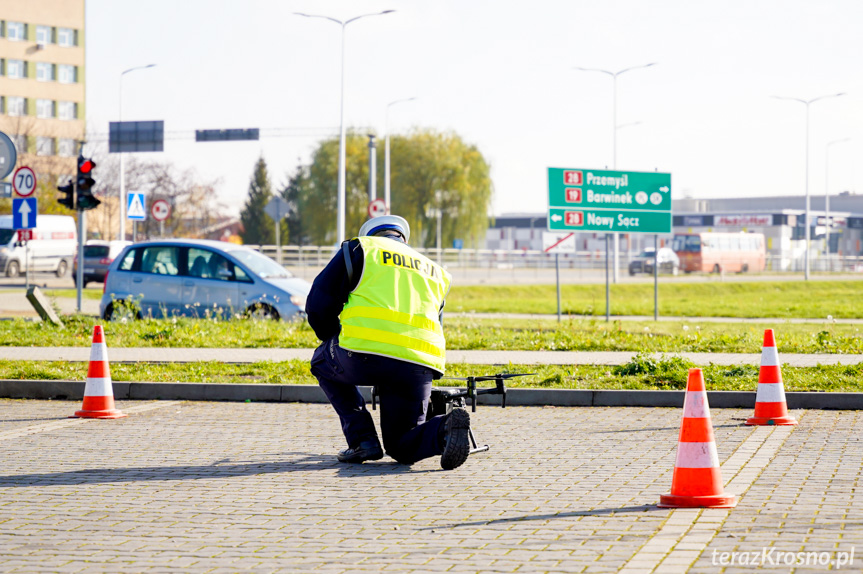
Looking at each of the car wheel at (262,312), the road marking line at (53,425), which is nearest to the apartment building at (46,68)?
the car wheel at (262,312)

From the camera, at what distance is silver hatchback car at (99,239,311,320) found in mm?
17812

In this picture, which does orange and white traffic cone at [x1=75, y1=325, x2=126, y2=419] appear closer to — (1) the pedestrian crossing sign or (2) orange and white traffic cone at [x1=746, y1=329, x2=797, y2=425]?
(2) orange and white traffic cone at [x1=746, y1=329, x2=797, y2=425]

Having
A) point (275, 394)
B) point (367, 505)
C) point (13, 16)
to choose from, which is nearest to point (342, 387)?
point (367, 505)

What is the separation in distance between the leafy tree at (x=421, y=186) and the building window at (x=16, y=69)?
3489cm

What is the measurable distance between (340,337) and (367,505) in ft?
4.29

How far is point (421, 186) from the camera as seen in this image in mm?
64438

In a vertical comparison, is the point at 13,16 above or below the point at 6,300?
above

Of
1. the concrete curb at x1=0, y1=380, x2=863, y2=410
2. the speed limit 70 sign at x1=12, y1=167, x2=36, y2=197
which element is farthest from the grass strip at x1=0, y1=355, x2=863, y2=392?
the speed limit 70 sign at x1=12, y1=167, x2=36, y2=197

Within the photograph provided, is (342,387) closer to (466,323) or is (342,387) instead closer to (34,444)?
(34,444)

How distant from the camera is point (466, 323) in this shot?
63.2 feet

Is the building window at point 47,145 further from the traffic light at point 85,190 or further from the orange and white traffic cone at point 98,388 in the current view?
the orange and white traffic cone at point 98,388

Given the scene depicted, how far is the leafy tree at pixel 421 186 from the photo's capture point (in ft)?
210

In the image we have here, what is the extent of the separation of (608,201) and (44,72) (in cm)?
7735

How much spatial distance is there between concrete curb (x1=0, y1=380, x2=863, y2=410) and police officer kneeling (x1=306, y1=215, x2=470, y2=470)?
3770 mm
